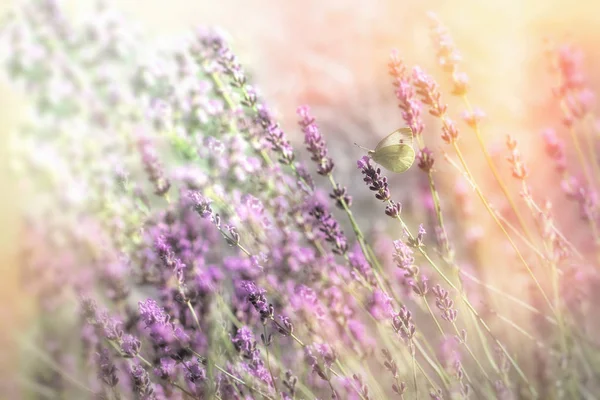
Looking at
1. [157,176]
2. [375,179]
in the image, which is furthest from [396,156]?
[157,176]

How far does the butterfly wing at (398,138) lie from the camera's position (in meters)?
0.80

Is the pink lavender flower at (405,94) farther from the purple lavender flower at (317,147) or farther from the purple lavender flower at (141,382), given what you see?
the purple lavender flower at (141,382)

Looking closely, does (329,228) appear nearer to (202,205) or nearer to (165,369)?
(202,205)

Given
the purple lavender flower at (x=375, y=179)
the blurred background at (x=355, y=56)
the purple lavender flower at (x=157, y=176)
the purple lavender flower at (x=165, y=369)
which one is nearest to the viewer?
the purple lavender flower at (x=375, y=179)

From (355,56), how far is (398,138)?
0.76 metres

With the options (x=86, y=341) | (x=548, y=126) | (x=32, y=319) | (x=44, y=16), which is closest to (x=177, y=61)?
(x=44, y=16)

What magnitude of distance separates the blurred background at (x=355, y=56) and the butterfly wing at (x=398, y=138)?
0.47 meters

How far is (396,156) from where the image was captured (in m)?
0.84

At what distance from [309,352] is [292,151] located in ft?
1.06

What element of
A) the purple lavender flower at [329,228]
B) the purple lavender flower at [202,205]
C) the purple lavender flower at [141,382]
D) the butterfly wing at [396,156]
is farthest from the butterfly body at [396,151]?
the purple lavender flower at [141,382]

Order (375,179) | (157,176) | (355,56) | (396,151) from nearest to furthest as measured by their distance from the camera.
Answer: (375,179) → (396,151) → (157,176) → (355,56)

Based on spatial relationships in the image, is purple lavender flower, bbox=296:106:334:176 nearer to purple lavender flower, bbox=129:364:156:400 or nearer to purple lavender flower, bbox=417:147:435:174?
purple lavender flower, bbox=417:147:435:174

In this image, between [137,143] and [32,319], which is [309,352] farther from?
[32,319]

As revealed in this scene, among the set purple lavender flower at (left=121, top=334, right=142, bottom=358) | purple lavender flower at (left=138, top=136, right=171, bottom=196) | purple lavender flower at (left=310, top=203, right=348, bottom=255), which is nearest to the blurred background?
purple lavender flower at (left=138, top=136, right=171, bottom=196)
